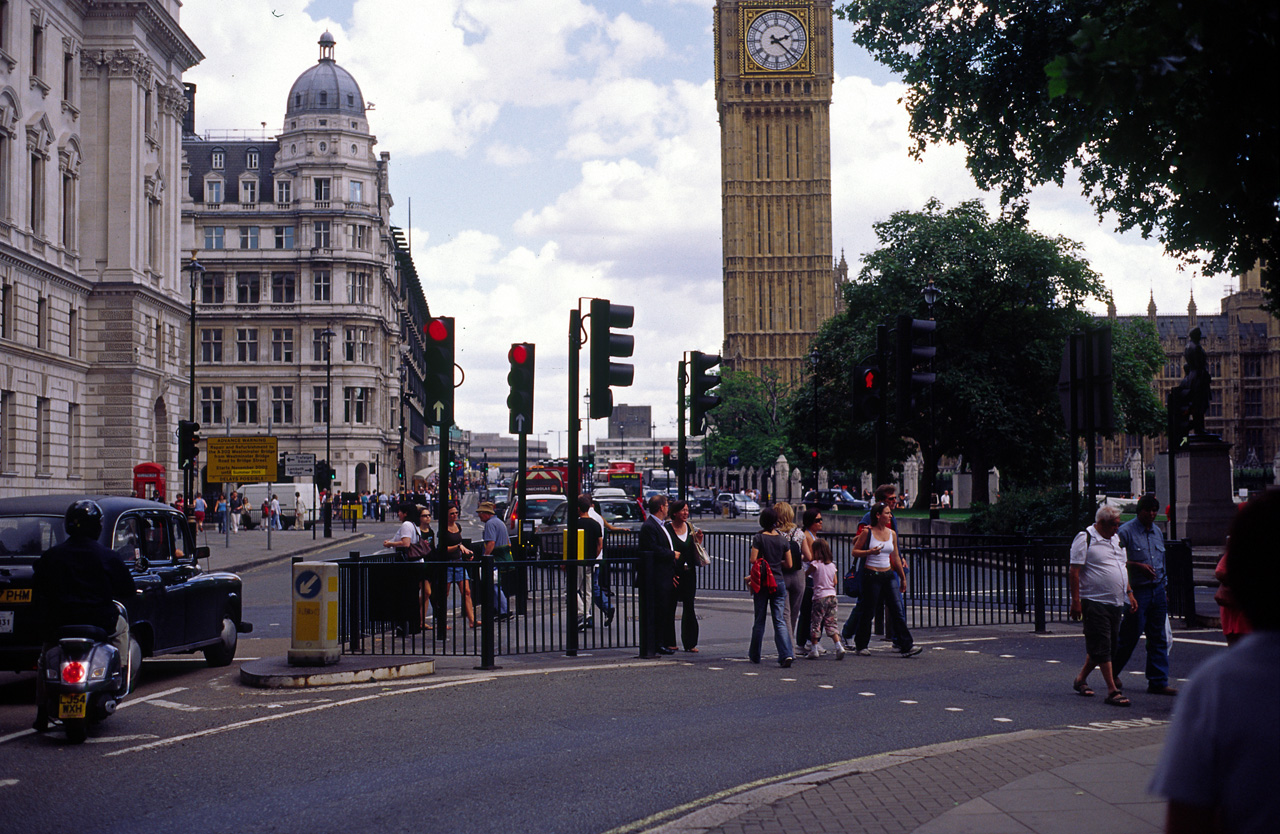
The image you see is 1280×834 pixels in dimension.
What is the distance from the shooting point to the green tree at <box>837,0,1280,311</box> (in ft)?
14.9

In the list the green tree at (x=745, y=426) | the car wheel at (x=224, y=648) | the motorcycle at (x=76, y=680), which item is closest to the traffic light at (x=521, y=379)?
the car wheel at (x=224, y=648)

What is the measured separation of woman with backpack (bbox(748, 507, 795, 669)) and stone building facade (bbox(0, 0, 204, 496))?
33.4m

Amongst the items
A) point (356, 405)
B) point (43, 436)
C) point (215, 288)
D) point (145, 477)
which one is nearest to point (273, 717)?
point (145, 477)

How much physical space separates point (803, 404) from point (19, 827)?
194 ft

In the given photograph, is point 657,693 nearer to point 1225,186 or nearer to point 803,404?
point 1225,186

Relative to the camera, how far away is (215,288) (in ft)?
283

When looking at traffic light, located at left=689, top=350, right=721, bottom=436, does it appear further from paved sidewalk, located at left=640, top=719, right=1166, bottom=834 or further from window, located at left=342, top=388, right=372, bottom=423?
window, located at left=342, top=388, right=372, bottom=423

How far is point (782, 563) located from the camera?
13523 mm

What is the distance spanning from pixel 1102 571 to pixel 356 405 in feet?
258

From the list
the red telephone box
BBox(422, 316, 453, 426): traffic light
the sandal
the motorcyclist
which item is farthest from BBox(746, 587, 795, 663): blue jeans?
the red telephone box

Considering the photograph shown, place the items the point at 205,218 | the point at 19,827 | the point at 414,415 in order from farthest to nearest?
the point at 414,415
the point at 205,218
the point at 19,827

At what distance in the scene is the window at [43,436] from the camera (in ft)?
144

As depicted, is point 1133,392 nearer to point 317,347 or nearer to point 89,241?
point 89,241

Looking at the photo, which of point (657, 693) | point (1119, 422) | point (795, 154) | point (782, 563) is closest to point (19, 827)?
point (657, 693)
